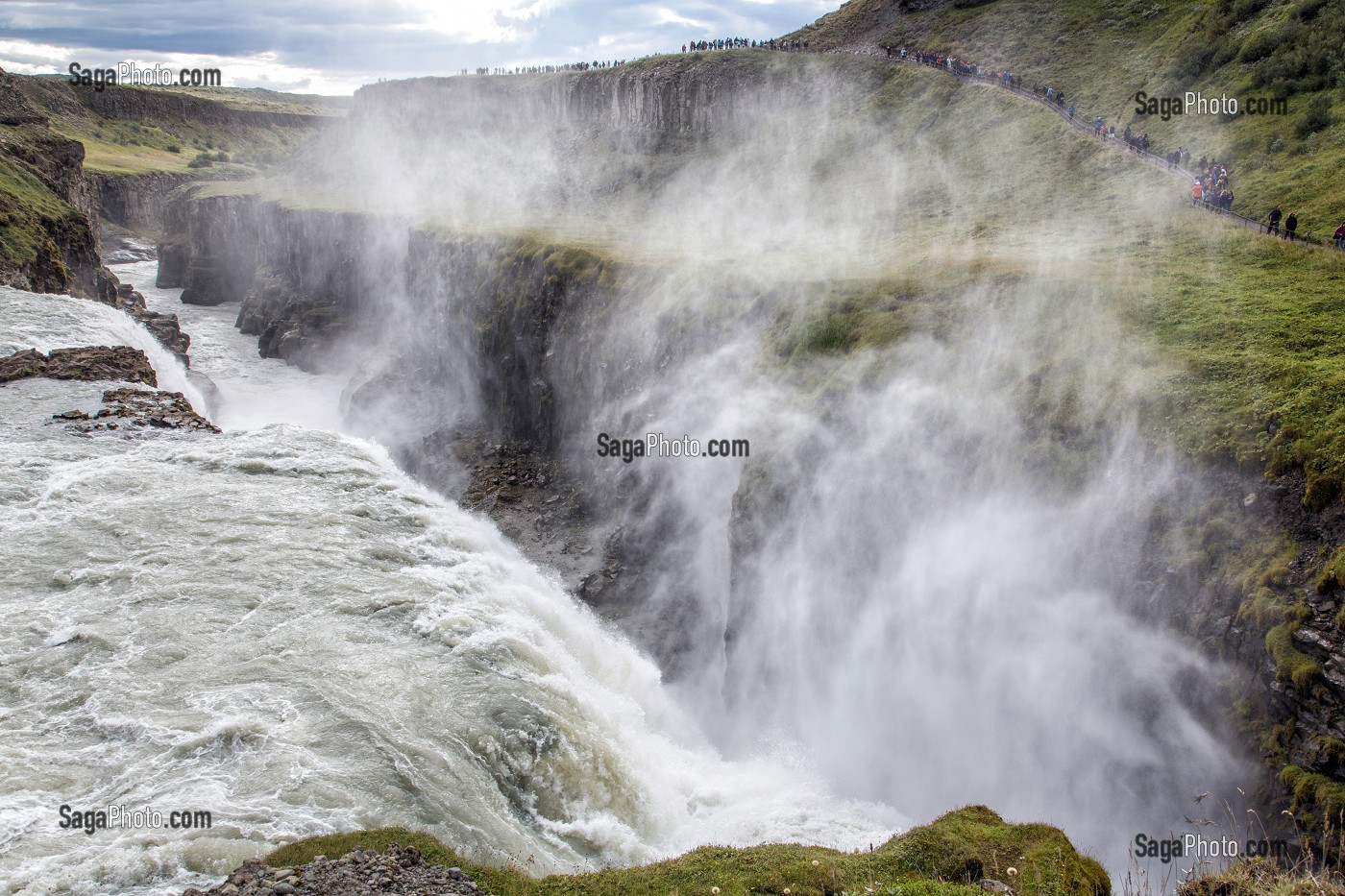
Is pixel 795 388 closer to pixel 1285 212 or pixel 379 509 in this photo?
pixel 379 509

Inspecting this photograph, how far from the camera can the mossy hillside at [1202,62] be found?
3509 cm

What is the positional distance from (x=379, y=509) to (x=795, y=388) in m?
16.4

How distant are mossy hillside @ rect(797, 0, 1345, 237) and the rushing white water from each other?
30536 millimetres

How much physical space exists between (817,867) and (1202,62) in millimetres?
52142

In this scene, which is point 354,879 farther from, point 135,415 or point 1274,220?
point 1274,220

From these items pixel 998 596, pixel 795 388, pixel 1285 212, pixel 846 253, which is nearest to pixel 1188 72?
pixel 1285 212

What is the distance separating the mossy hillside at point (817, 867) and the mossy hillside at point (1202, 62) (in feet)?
91.3

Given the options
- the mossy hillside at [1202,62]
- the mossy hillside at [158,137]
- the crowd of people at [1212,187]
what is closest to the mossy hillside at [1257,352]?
the crowd of people at [1212,187]

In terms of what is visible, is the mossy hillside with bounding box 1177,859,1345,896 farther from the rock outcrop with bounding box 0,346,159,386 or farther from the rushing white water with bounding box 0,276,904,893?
the rock outcrop with bounding box 0,346,159,386

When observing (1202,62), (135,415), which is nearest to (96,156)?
(135,415)

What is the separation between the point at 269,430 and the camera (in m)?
36.5

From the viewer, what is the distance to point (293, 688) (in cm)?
1956

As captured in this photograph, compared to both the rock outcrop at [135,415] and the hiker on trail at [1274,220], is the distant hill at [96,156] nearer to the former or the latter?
the rock outcrop at [135,415]

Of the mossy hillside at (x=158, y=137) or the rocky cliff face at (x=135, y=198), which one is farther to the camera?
the mossy hillside at (x=158, y=137)
